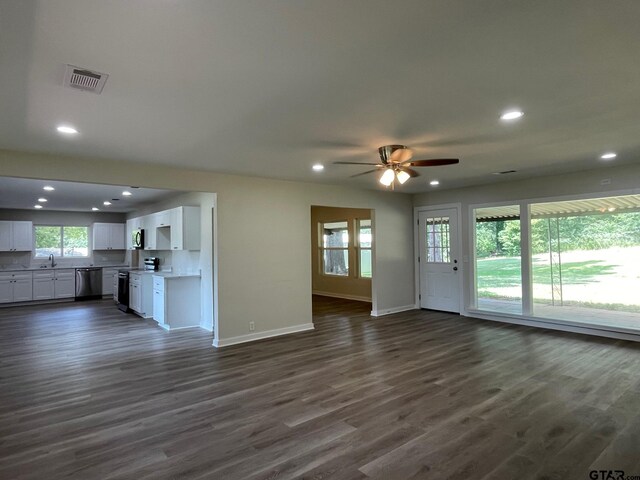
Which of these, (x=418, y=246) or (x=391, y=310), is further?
(x=418, y=246)

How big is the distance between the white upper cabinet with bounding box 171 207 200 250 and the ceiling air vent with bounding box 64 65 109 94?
13.8 feet

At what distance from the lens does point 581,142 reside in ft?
13.0

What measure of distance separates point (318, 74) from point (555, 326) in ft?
19.2

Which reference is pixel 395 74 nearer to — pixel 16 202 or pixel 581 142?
pixel 581 142

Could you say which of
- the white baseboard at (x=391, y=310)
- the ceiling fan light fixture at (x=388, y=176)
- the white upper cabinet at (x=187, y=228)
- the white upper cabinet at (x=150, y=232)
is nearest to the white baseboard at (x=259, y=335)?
the white baseboard at (x=391, y=310)

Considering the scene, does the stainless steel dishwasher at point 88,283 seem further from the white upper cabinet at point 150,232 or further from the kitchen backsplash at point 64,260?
the white upper cabinet at point 150,232

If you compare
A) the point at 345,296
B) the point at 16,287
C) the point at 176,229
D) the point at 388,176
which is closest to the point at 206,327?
the point at 176,229

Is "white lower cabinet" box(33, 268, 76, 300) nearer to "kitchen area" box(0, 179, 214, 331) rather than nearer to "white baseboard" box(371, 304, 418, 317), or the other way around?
"kitchen area" box(0, 179, 214, 331)

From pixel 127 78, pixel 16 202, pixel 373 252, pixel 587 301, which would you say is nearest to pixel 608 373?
pixel 587 301

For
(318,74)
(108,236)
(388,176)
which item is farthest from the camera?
(108,236)

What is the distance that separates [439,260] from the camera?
758 centimetres

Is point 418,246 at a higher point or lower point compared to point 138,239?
lower

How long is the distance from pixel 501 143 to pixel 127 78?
3635 millimetres

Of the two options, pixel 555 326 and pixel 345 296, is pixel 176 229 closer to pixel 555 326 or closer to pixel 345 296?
pixel 345 296
